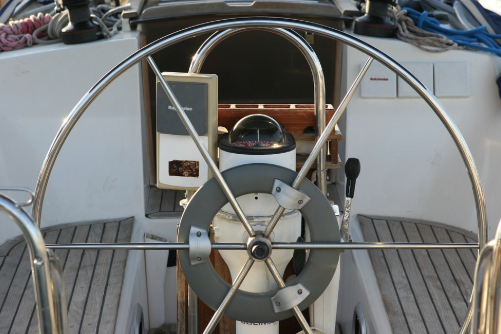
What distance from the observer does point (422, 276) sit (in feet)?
7.14

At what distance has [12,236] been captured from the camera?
250 cm

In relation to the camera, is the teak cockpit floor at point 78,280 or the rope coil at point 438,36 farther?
the rope coil at point 438,36

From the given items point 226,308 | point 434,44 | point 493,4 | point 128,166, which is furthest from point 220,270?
point 493,4

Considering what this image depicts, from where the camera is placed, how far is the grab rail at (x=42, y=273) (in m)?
1.03

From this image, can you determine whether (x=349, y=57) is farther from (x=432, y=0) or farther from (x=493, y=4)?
(x=493, y=4)

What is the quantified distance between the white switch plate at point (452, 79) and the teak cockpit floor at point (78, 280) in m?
1.31

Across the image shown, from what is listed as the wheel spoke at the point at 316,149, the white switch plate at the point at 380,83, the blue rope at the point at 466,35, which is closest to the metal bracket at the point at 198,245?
the wheel spoke at the point at 316,149

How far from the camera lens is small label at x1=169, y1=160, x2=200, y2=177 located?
5.28 ft

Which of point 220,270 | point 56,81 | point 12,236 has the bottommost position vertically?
point 12,236

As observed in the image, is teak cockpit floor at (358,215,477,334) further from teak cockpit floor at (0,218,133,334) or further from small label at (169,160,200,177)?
teak cockpit floor at (0,218,133,334)

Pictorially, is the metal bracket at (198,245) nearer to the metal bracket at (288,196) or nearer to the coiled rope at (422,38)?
the metal bracket at (288,196)

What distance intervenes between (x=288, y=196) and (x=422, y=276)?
3.18ft

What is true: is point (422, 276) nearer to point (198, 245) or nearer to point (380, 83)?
point (380, 83)

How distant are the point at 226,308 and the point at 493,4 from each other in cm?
388
